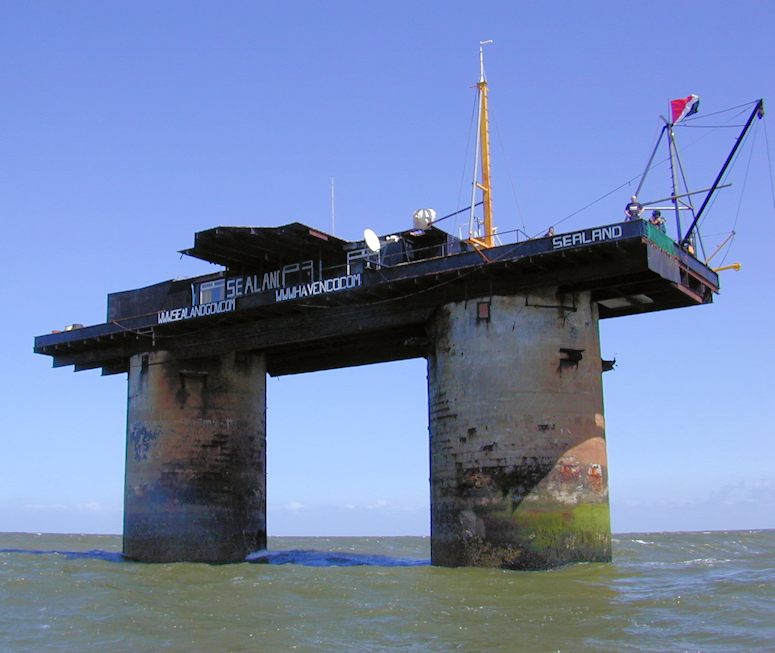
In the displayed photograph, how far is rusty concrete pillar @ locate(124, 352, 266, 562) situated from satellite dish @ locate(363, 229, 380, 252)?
9.17 meters

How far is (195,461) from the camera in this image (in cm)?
4284

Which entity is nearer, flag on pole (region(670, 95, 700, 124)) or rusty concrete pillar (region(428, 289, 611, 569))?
rusty concrete pillar (region(428, 289, 611, 569))

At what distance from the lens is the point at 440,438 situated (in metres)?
35.1

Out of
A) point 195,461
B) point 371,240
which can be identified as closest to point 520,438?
point 371,240

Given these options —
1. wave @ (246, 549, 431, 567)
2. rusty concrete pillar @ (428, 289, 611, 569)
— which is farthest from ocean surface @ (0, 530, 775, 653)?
Answer: wave @ (246, 549, 431, 567)

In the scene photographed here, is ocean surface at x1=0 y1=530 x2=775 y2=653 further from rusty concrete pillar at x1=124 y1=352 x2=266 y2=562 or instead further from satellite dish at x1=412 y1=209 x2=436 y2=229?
satellite dish at x1=412 y1=209 x2=436 y2=229

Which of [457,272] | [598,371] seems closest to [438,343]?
[457,272]

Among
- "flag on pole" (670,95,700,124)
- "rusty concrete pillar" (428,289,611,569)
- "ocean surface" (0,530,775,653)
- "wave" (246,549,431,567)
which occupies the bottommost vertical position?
"ocean surface" (0,530,775,653)

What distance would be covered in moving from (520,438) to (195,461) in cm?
1529

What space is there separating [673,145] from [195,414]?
2115 cm

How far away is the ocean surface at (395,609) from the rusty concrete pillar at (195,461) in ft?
19.6

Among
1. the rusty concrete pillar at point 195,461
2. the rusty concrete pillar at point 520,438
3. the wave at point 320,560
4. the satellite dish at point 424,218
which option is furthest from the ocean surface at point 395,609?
the satellite dish at point 424,218

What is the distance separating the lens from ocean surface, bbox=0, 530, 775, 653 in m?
20.1

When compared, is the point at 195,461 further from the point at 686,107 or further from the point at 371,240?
the point at 686,107
